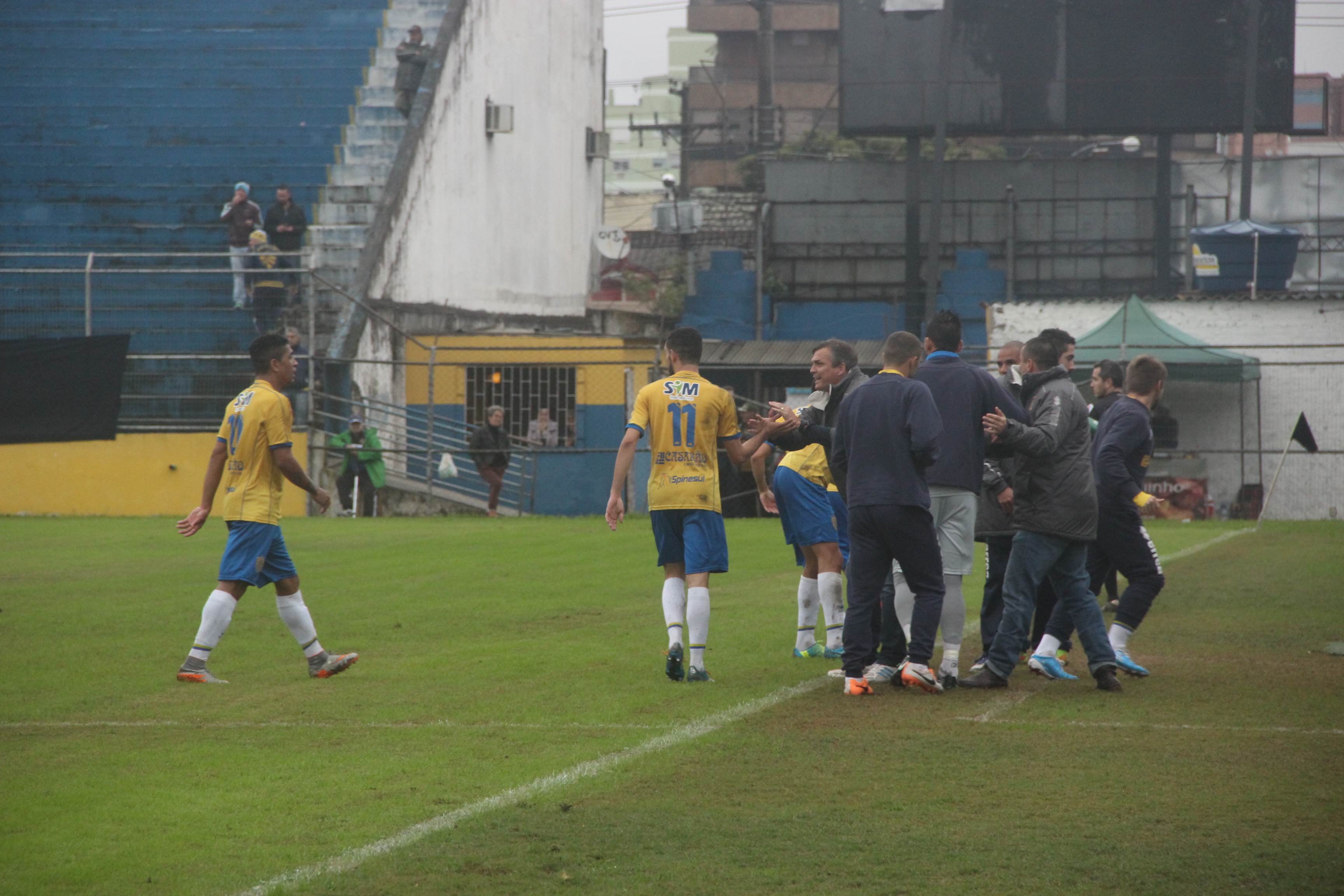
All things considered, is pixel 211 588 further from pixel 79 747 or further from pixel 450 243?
pixel 450 243

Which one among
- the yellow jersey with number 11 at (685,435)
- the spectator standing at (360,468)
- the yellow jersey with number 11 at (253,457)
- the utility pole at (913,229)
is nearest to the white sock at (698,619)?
the yellow jersey with number 11 at (685,435)

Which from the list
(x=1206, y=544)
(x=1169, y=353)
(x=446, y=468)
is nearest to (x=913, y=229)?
(x=1169, y=353)

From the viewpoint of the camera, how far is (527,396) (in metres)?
28.3

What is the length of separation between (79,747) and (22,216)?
82.1 ft

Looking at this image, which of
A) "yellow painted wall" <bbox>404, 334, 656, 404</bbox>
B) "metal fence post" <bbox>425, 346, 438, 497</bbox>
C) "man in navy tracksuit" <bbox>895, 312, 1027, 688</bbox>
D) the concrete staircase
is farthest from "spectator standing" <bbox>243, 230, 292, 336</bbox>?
"man in navy tracksuit" <bbox>895, 312, 1027, 688</bbox>

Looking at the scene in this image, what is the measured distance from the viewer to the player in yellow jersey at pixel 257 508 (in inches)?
340

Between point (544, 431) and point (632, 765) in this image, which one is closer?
point (632, 765)

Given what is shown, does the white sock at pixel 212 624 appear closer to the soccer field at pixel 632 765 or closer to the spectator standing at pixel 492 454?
the soccer field at pixel 632 765

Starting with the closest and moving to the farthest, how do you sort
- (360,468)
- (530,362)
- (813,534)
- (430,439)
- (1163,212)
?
(813,534), (360,468), (430,439), (530,362), (1163,212)

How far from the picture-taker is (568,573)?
14.7 metres

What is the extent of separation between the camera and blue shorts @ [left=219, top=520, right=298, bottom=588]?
861 cm

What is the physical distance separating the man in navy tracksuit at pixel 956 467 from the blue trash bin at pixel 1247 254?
25740mm

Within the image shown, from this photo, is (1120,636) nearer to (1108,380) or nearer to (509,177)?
(1108,380)

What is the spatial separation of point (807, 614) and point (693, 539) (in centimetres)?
134
